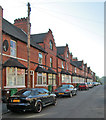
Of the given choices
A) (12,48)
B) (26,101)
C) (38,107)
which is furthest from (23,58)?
(26,101)

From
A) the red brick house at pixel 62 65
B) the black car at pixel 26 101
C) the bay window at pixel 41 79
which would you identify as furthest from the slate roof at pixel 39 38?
the black car at pixel 26 101

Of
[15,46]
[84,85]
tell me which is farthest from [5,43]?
[84,85]

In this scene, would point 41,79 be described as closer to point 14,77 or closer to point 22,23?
point 14,77

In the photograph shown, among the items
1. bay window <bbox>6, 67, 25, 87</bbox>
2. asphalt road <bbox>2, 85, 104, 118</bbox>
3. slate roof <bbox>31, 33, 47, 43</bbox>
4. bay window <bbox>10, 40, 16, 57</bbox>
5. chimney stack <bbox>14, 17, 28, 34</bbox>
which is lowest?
asphalt road <bbox>2, 85, 104, 118</bbox>

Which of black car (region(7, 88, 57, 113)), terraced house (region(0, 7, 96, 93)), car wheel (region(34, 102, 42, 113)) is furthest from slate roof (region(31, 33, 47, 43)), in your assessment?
car wheel (region(34, 102, 42, 113))

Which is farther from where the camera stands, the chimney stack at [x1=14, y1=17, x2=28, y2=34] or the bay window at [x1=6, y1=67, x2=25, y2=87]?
the chimney stack at [x1=14, y1=17, x2=28, y2=34]

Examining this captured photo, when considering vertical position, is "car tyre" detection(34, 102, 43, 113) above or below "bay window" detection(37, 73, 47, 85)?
below

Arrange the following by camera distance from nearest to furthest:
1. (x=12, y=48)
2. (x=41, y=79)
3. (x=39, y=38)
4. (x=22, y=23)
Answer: (x=12, y=48)
(x=41, y=79)
(x=22, y=23)
(x=39, y=38)

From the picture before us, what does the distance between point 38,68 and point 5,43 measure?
7212 mm

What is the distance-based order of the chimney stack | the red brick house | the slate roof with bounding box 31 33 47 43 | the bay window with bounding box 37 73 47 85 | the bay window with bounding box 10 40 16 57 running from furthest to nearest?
the red brick house → the slate roof with bounding box 31 33 47 43 → the chimney stack → the bay window with bounding box 37 73 47 85 → the bay window with bounding box 10 40 16 57

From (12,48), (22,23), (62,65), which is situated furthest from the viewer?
(62,65)

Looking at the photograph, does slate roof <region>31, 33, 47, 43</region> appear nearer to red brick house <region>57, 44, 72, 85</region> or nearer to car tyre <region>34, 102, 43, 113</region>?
red brick house <region>57, 44, 72, 85</region>

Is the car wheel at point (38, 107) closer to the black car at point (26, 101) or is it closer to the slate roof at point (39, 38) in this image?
the black car at point (26, 101)

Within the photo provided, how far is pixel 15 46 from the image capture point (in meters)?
15.7
